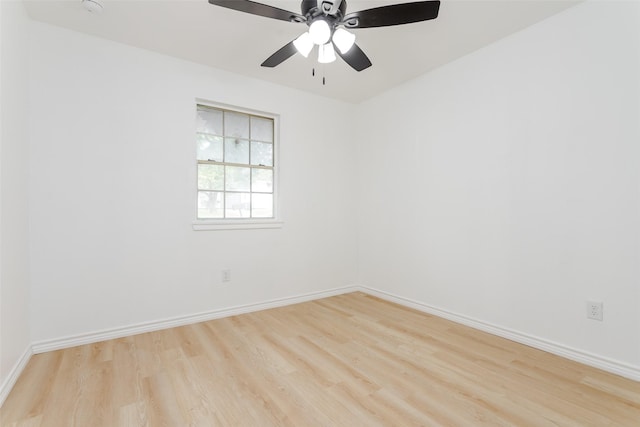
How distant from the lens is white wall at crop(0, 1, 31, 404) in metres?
1.81

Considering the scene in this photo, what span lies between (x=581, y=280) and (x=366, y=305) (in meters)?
1.99

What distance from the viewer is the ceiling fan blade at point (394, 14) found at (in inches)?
69.5

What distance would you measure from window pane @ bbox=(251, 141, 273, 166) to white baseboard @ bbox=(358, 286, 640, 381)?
2278mm

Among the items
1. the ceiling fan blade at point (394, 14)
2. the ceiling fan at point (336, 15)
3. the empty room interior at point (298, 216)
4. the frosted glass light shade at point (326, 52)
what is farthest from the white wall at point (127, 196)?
the ceiling fan blade at point (394, 14)

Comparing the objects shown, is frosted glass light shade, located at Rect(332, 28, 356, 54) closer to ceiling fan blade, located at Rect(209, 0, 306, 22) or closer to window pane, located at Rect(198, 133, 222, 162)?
ceiling fan blade, located at Rect(209, 0, 306, 22)

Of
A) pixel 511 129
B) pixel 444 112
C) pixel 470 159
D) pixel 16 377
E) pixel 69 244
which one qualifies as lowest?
pixel 16 377

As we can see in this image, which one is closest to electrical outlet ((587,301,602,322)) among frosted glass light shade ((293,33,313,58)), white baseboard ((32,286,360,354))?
white baseboard ((32,286,360,354))

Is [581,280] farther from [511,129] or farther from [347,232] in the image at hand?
[347,232]

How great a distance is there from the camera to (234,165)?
339 centimetres

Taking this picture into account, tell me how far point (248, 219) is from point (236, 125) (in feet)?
3.46

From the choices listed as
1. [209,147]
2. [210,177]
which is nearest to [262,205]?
[210,177]

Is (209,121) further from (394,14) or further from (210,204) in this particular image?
(394,14)

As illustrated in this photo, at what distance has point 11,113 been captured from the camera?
1975mm

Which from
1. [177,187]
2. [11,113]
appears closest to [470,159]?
[177,187]
